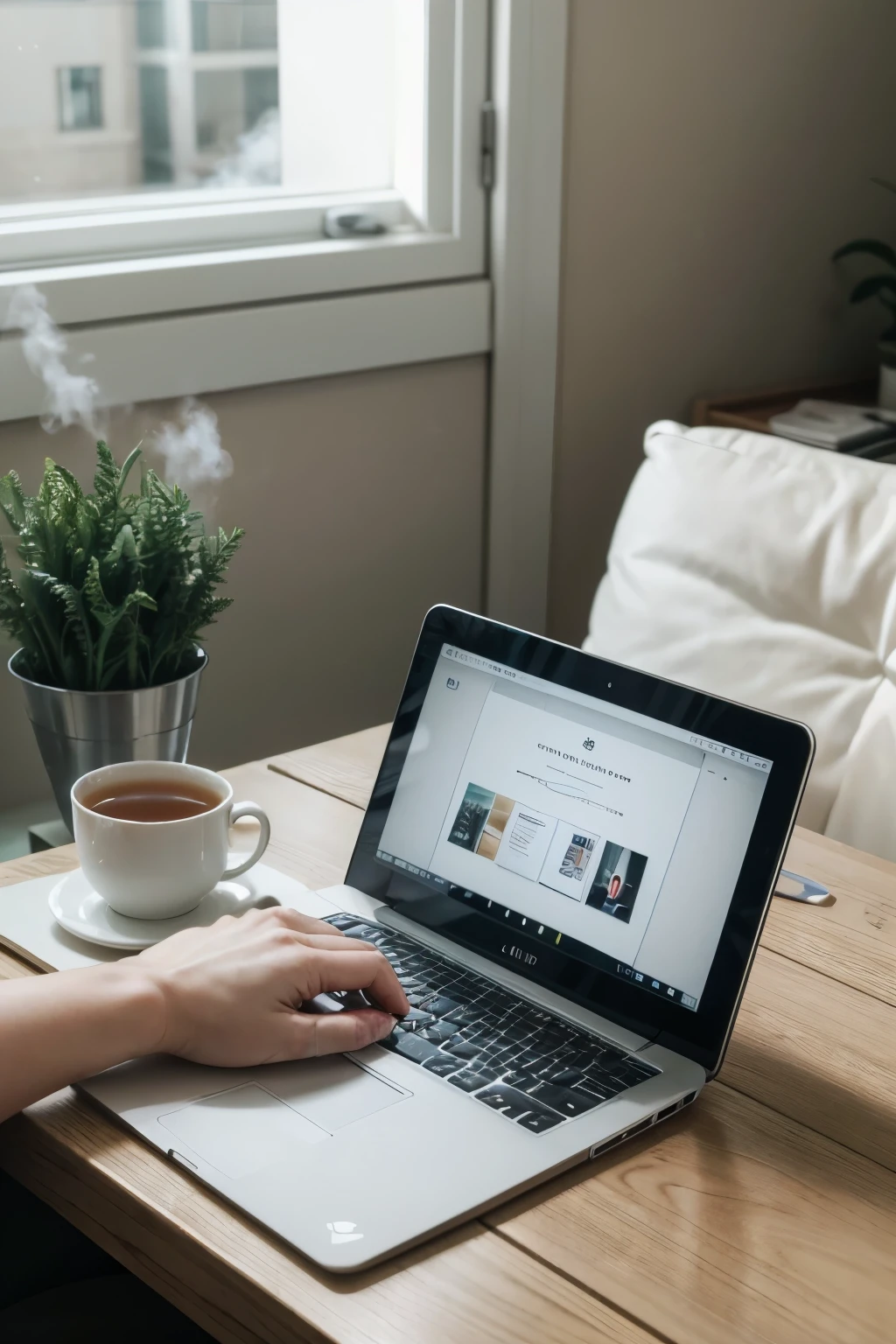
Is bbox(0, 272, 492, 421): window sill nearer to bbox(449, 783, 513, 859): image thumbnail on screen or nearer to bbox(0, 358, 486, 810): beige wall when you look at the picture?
bbox(0, 358, 486, 810): beige wall

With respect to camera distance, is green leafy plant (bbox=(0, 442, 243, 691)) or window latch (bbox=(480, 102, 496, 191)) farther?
window latch (bbox=(480, 102, 496, 191))

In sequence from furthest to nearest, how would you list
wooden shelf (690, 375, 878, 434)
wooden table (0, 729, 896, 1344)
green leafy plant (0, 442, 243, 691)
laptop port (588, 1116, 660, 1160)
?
wooden shelf (690, 375, 878, 434) → green leafy plant (0, 442, 243, 691) → laptop port (588, 1116, 660, 1160) → wooden table (0, 729, 896, 1344)

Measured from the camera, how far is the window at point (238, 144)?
158 cm

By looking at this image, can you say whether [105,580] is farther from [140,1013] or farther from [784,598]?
[784,598]

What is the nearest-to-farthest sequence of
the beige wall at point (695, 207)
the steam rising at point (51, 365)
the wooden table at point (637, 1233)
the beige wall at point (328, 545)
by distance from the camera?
the wooden table at point (637, 1233) → the steam rising at point (51, 365) → the beige wall at point (328, 545) → the beige wall at point (695, 207)

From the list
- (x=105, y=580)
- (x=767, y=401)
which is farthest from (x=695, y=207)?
(x=105, y=580)

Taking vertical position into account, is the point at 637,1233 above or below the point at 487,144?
below

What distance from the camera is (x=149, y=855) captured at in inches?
35.4

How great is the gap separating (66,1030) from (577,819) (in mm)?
332

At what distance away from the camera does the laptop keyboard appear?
30.0 inches

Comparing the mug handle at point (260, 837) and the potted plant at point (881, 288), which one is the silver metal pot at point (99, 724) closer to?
the mug handle at point (260, 837)

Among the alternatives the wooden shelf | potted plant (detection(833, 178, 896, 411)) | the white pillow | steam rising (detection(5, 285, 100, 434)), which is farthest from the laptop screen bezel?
potted plant (detection(833, 178, 896, 411))

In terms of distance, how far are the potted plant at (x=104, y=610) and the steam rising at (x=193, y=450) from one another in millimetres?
448

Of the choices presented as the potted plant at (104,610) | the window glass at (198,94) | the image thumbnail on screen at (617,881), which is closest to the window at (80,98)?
the window glass at (198,94)
